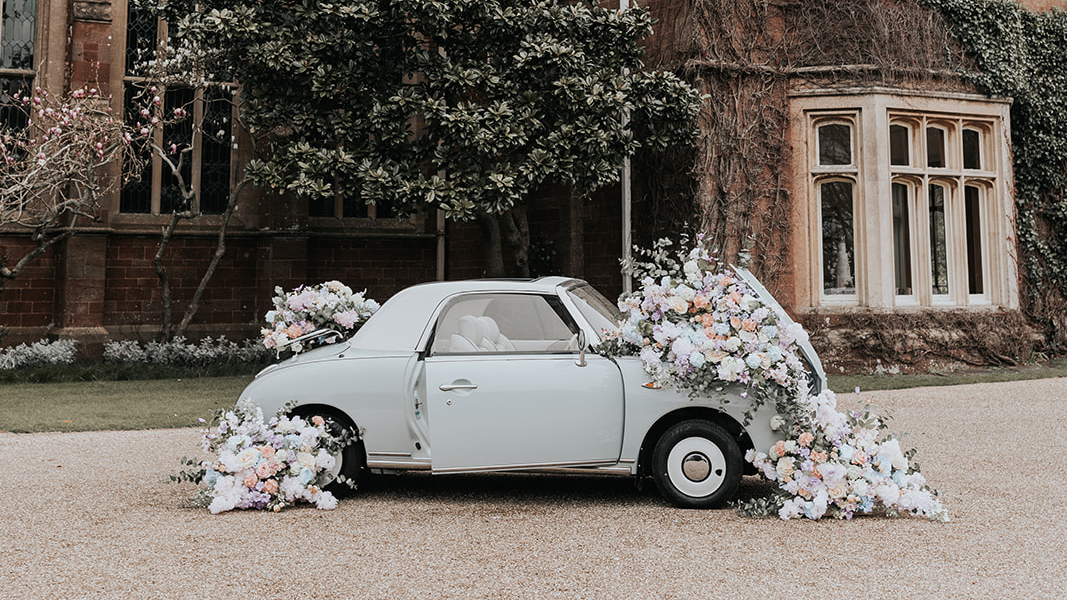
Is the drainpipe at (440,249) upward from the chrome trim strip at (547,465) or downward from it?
upward

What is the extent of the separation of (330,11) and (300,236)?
19.6 feet

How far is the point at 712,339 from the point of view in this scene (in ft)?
15.8

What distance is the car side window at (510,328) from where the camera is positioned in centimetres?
523

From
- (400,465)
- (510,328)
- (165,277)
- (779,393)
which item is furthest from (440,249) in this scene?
(779,393)

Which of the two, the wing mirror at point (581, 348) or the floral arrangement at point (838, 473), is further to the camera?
the wing mirror at point (581, 348)

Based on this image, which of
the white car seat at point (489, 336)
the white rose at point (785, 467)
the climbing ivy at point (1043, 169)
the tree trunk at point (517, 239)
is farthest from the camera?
the climbing ivy at point (1043, 169)

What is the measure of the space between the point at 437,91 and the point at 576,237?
4.26 m

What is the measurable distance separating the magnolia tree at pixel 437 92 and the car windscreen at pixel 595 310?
4961 millimetres

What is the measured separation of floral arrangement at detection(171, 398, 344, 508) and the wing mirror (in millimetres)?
1540

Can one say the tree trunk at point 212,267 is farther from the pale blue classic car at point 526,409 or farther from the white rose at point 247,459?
the white rose at point 247,459

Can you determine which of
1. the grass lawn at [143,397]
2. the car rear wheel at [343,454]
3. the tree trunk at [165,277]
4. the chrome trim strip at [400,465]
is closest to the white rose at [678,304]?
the chrome trim strip at [400,465]

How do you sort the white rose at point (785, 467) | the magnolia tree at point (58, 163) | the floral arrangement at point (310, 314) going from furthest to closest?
the magnolia tree at point (58, 163) < the floral arrangement at point (310, 314) < the white rose at point (785, 467)

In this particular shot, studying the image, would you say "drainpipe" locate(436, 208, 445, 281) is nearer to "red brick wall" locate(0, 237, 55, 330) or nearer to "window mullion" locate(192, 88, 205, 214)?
"window mullion" locate(192, 88, 205, 214)

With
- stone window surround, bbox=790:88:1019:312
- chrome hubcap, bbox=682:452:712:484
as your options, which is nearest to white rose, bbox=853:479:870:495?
chrome hubcap, bbox=682:452:712:484
